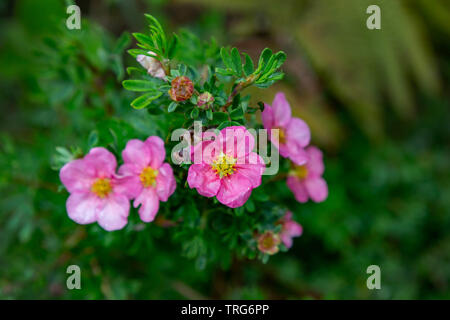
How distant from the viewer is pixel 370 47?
272 centimetres

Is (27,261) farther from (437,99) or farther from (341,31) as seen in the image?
(437,99)

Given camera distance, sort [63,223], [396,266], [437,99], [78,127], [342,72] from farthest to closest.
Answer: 1. [437,99]
2. [342,72]
3. [396,266]
4. [78,127]
5. [63,223]

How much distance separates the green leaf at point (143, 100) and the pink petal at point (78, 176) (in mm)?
255

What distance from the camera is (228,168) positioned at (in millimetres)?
1136

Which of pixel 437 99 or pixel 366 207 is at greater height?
pixel 437 99

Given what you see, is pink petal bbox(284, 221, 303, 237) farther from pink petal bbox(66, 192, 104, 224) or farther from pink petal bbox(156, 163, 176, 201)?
pink petal bbox(66, 192, 104, 224)

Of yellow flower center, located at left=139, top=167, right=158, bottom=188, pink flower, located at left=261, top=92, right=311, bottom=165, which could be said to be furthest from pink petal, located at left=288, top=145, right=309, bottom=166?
yellow flower center, located at left=139, top=167, right=158, bottom=188

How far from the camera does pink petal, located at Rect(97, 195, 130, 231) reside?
3.95 feet

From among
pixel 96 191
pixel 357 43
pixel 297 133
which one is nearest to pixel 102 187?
pixel 96 191

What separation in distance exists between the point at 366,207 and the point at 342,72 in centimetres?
88

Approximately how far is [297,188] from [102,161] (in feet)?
2.10

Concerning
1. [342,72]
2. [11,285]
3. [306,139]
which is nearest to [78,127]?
[11,285]

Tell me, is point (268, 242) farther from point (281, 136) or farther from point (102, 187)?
point (102, 187)
